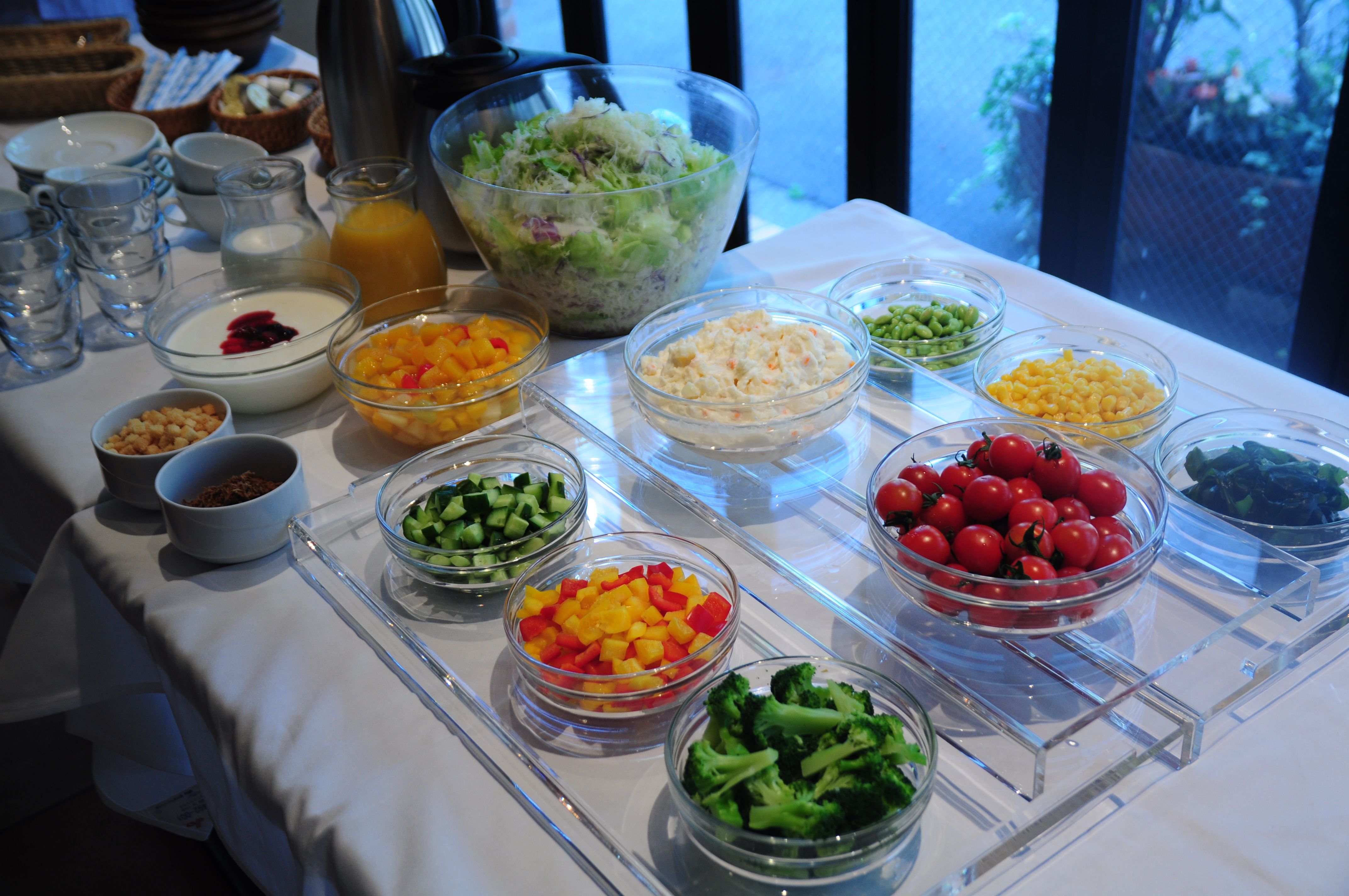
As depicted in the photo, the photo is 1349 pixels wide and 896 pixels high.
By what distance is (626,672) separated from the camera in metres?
0.96

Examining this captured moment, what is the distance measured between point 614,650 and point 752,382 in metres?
0.46

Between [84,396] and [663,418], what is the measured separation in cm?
105

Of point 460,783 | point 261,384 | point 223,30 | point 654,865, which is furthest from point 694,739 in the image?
point 223,30

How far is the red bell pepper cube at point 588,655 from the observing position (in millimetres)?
973

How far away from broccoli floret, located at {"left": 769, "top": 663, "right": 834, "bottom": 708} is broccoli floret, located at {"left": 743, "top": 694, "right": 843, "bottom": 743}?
2 centimetres

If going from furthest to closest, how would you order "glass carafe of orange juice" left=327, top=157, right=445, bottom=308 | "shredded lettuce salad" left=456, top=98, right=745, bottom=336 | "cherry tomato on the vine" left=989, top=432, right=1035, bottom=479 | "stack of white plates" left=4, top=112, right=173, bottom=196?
"stack of white plates" left=4, top=112, right=173, bottom=196, "glass carafe of orange juice" left=327, top=157, right=445, bottom=308, "shredded lettuce salad" left=456, top=98, right=745, bottom=336, "cherry tomato on the vine" left=989, top=432, right=1035, bottom=479

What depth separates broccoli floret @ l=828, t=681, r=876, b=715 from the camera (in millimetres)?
861

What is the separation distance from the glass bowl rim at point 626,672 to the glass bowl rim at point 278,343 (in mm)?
650

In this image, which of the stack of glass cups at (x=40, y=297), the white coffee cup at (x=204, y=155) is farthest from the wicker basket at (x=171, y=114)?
the stack of glass cups at (x=40, y=297)

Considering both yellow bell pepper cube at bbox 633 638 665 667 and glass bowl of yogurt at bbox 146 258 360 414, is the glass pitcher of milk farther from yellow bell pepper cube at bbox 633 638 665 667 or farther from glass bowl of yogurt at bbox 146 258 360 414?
yellow bell pepper cube at bbox 633 638 665 667

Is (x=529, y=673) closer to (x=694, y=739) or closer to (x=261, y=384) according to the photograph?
(x=694, y=739)

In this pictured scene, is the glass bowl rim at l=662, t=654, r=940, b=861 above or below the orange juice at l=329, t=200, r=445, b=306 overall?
below

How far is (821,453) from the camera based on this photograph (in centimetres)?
133

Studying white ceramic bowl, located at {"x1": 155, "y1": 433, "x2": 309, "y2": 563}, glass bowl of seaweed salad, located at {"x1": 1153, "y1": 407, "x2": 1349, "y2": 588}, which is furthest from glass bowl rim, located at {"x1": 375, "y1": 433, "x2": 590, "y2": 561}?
glass bowl of seaweed salad, located at {"x1": 1153, "y1": 407, "x2": 1349, "y2": 588}
